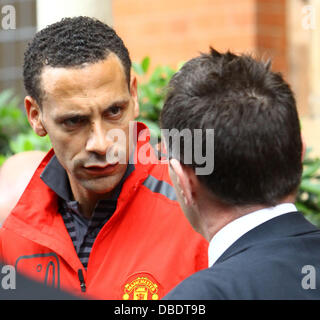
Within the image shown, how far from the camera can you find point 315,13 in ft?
18.4

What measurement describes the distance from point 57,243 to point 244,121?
3.06 ft

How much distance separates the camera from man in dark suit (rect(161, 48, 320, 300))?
5.05 ft

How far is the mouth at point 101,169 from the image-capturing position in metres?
2.29

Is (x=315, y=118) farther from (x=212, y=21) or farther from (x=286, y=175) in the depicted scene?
(x=286, y=175)

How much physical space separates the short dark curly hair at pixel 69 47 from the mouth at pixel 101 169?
308 millimetres

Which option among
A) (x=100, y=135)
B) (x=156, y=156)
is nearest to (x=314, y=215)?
(x=156, y=156)

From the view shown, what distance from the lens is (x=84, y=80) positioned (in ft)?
7.40

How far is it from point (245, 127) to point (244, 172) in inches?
4.2

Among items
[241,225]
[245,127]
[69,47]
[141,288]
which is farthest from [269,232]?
[69,47]

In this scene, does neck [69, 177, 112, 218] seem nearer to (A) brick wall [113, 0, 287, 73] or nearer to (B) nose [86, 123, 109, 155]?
(B) nose [86, 123, 109, 155]

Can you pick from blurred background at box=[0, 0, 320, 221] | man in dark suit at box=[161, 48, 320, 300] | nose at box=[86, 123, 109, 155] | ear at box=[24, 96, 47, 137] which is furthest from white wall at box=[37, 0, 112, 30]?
man in dark suit at box=[161, 48, 320, 300]

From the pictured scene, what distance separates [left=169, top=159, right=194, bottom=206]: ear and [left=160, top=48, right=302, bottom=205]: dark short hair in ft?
0.06

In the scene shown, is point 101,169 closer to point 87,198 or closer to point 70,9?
point 87,198

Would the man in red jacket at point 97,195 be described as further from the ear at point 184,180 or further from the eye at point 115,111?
the ear at point 184,180
